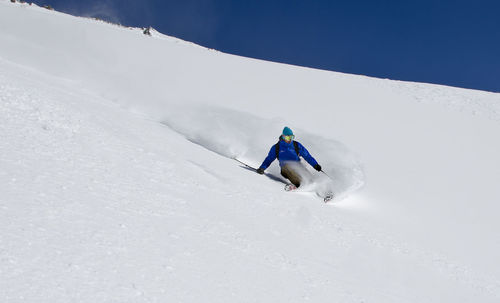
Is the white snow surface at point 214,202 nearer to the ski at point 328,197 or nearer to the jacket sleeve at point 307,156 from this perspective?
the ski at point 328,197

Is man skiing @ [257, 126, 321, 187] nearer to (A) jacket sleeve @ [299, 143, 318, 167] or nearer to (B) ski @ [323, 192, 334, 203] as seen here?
(A) jacket sleeve @ [299, 143, 318, 167]

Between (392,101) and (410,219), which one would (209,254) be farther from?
(392,101)

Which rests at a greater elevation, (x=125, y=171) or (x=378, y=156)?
(x=378, y=156)

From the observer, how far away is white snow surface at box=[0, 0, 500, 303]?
196 cm

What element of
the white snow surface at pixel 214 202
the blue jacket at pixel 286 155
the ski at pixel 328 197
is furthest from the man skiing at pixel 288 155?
the ski at pixel 328 197

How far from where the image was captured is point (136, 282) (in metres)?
1.84

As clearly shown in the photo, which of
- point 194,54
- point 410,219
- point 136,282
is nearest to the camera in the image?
point 136,282

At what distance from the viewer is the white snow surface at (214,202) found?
6.44 ft

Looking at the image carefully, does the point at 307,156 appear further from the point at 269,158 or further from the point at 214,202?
the point at 214,202

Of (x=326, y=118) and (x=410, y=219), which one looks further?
(x=326, y=118)

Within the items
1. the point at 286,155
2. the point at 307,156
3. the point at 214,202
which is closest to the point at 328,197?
the point at 307,156

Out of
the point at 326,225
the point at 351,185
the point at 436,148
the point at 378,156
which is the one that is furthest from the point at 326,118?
the point at 326,225

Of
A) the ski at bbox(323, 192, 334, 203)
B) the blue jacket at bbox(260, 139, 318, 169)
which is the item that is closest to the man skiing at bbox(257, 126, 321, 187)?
the blue jacket at bbox(260, 139, 318, 169)

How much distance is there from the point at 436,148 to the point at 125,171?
732 cm
